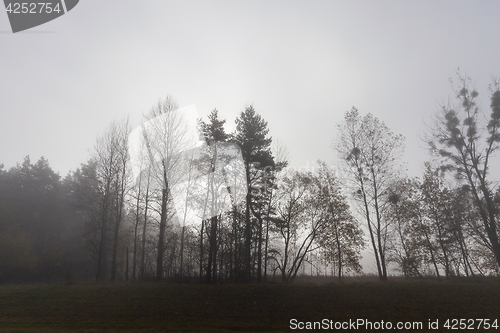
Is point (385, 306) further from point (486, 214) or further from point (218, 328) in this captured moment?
point (486, 214)

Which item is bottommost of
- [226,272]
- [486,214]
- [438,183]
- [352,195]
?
[226,272]

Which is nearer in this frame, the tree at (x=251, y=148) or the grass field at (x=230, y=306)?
the grass field at (x=230, y=306)

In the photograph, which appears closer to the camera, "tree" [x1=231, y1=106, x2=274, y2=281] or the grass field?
the grass field

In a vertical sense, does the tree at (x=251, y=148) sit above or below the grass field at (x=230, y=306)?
above

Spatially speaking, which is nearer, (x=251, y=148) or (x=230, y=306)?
(x=230, y=306)

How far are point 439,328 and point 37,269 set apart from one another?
115 feet

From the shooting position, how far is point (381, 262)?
20781 mm

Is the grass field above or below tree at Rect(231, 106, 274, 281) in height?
below

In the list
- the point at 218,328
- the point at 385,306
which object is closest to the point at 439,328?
the point at 385,306

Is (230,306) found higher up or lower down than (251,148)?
lower down

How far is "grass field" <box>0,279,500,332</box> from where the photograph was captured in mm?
12445

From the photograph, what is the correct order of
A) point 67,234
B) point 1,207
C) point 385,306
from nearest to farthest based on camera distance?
point 385,306
point 1,207
point 67,234

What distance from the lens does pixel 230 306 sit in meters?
14.3

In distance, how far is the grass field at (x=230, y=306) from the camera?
40.8ft
